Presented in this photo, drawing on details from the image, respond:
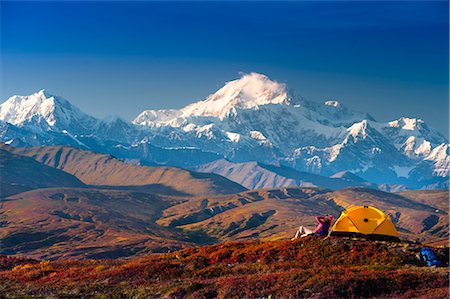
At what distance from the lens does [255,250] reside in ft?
178

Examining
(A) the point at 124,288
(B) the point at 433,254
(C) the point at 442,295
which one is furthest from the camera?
(B) the point at 433,254

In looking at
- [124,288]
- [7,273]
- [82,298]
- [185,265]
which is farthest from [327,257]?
[7,273]

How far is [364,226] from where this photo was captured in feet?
185

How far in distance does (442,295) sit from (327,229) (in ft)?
69.2

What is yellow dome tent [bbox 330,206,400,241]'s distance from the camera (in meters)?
55.8

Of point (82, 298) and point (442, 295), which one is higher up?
point (442, 295)

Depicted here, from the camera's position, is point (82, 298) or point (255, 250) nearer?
point (82, 298)

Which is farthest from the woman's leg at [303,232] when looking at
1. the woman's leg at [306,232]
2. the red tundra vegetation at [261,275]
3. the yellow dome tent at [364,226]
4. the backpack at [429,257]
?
the backpack at [429,257]

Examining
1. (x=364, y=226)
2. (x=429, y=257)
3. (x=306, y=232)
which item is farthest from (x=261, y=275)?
(x=364, y=226)

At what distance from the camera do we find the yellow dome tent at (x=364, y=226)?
55812mm

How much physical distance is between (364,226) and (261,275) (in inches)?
673

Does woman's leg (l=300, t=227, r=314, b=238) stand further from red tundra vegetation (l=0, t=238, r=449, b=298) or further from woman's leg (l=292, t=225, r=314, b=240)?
red tundra vegetation (l=0, t=238, r=449, b=298)

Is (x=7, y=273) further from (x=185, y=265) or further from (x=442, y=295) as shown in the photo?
(x=442, y=295)

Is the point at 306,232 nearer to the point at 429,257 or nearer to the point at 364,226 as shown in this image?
the point at 364,226
